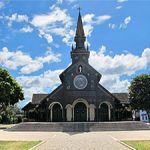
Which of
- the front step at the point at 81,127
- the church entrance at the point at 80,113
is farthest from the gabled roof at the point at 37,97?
the front step at the point at 81,127

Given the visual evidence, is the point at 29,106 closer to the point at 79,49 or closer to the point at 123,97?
the point at 79,49

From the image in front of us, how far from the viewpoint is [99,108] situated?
67188 millimetres

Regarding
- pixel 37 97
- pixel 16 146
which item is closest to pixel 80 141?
pixel 16 146

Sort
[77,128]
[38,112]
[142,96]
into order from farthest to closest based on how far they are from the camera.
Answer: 1. [38,112]
2. [142,96]
3. [77,128]

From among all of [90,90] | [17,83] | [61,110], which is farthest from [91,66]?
[17,83]

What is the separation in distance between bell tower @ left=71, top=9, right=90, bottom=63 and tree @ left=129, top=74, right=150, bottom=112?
1142cm

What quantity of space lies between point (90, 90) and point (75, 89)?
2675mm

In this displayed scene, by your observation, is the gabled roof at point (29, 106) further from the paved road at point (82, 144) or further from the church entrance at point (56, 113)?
the paved road at point (82, 144)

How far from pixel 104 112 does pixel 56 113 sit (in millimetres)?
8561

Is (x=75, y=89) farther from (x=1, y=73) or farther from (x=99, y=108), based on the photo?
(x=1, y=73)

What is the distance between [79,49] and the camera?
2968 inches

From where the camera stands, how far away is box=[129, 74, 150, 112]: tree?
2601 inches

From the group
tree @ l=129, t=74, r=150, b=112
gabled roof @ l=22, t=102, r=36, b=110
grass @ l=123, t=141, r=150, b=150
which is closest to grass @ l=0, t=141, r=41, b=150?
grass @ l=123, t=141, r=150, b=150

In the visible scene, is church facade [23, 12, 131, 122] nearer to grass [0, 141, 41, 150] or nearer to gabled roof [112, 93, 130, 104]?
gabled roof [112, 93, 130, 104]
